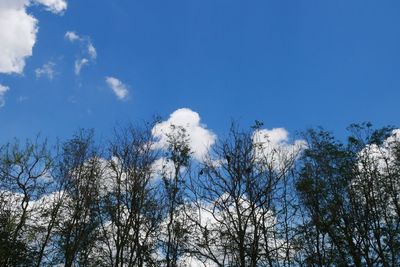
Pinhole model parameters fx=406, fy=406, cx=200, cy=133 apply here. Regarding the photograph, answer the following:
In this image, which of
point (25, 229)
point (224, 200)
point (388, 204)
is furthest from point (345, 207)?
point (25, 229)

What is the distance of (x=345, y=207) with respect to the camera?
2730 centimetres

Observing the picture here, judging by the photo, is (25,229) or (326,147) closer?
(25,229)

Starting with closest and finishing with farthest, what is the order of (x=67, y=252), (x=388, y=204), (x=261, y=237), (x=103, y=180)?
1. (x=261, y=237)
2. (x=67, y=252)
3. (x=103, y=180)
4. (x=388, y=204)

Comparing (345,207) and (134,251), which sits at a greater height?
(345,207)

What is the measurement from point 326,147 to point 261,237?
1053 cm

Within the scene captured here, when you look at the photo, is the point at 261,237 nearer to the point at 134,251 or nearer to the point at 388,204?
the point at 134,251

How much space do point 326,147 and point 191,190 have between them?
11.9 metres

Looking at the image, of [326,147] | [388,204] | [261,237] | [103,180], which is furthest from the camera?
[326,147]

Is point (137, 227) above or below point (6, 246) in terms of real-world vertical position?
above

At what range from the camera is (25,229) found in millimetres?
20281

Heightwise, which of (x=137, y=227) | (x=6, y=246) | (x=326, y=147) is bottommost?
(x=6, y=246)

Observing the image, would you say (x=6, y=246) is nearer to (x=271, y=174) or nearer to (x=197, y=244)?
(x=197, y=244)

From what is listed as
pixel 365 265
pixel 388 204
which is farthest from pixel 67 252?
pixel 388 204

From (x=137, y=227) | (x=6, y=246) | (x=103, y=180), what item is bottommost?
(x=6, y=246)
